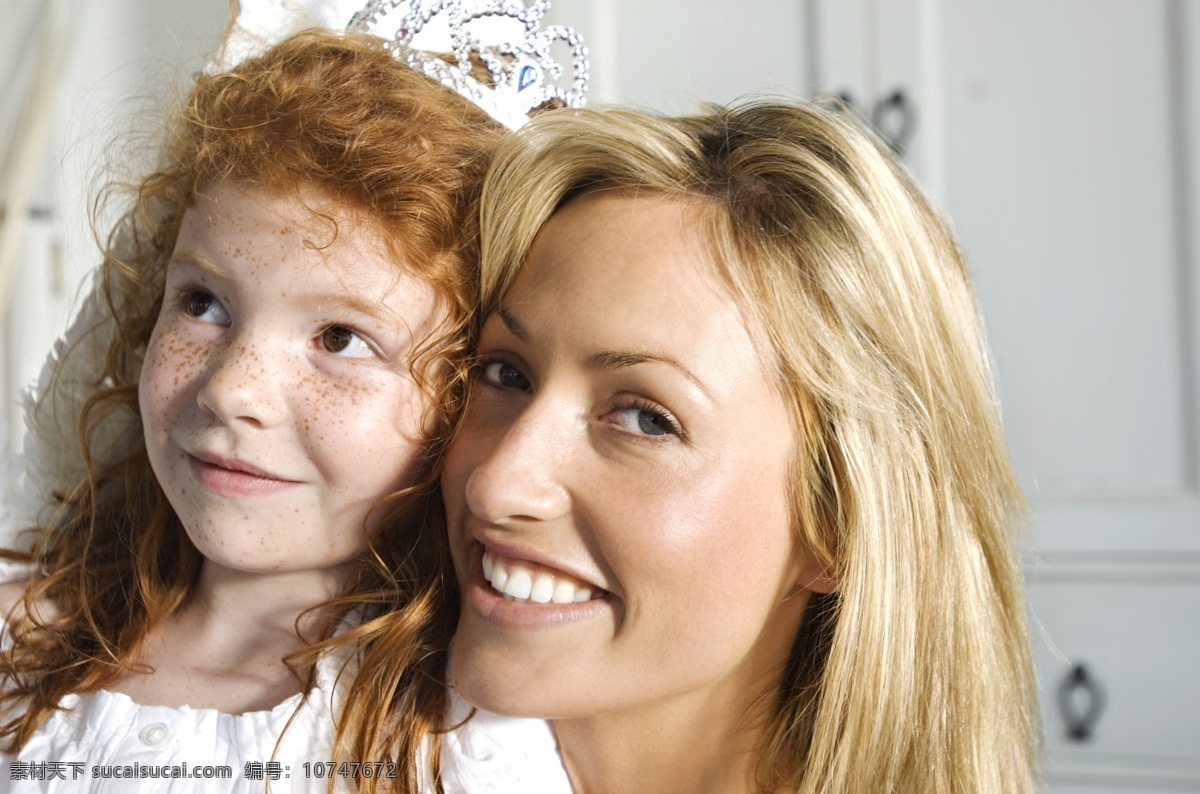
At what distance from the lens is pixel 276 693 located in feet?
3.05

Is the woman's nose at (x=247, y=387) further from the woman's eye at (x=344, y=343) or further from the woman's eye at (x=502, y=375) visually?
the woman's eye at (x=502, y=375)

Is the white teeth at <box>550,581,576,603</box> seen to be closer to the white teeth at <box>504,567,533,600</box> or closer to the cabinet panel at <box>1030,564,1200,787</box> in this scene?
the white teeth at <box>504,567,533,600</box>

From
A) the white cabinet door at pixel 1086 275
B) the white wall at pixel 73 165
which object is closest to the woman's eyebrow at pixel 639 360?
the white wall at pixel 73 165

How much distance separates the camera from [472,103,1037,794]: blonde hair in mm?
862

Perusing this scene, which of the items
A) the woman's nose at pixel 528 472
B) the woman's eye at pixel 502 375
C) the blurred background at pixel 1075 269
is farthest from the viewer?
the blurred background at pixel 1075 269

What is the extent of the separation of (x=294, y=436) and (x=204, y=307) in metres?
0.14

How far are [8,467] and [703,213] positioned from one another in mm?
739

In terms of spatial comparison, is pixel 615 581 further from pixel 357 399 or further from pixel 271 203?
pixel 271 203

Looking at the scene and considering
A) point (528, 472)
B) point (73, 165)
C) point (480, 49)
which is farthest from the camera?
point (73, 165)

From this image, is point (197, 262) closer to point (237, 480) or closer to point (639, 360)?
point (237, 480)

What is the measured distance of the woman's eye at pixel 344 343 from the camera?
0.87 meters

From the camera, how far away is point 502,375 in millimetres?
905

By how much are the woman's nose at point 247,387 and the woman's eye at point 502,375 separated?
0.15m

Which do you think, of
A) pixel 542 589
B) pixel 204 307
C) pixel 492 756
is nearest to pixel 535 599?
pixel 542 589
